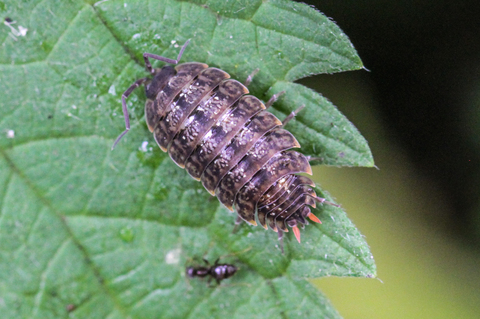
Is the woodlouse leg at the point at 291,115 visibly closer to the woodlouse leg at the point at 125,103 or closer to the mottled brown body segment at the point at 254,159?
the mottled brown body segment at the point at 254,159

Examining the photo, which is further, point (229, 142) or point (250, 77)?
point (250, 77)

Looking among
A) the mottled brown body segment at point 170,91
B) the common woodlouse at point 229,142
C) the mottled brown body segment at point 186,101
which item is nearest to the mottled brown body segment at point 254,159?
the common woodlouse at point 229,142

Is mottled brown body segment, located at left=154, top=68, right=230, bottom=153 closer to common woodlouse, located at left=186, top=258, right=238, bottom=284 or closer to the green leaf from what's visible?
the green leaf

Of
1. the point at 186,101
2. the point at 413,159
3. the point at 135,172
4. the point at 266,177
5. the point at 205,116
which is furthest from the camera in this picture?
the point at 413,159

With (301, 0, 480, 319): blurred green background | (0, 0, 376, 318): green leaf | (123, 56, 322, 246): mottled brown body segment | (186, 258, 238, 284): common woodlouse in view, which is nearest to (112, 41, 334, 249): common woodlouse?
(123, 56, 322, 246): mottled brown body segment

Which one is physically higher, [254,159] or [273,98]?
[273,98]

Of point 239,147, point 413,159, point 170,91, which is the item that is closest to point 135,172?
point 170,91

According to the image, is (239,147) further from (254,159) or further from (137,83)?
(137,83)
